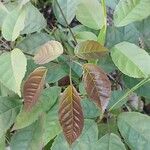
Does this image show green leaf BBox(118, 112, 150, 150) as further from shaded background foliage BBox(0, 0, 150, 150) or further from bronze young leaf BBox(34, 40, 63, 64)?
bronze young leaf BBox(34, 40, 63, 64)

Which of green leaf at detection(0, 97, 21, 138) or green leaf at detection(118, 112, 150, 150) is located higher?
green leaf at detection(0, 97, 21, 138)

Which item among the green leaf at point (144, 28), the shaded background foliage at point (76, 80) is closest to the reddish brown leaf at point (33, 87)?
the shaded background foliage at point (76, 80)

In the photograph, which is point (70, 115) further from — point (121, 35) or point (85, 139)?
point (121, 35)

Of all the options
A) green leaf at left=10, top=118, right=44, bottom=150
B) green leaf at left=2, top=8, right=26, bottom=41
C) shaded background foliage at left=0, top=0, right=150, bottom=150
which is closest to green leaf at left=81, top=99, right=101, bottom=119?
shaded background foliage at left=0, top=0, right=150, bottom=150

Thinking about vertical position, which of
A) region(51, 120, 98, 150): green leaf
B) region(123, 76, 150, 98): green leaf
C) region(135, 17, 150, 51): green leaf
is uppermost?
region(135, 17, 150, 51): green leaf

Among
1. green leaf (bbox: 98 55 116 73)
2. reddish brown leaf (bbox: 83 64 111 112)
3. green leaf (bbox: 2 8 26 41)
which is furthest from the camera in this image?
green leaf (bbox: 98 55 116 73)

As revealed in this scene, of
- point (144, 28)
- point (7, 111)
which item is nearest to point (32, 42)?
point (7, 111)

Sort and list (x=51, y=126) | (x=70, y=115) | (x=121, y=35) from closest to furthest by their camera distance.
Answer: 1. (x=70, y=115)
2. (x=51, y=126)
3. (x=121, y=35)

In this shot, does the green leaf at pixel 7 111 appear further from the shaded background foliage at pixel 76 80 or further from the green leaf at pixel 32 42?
the green leaf at pixel 32 42
